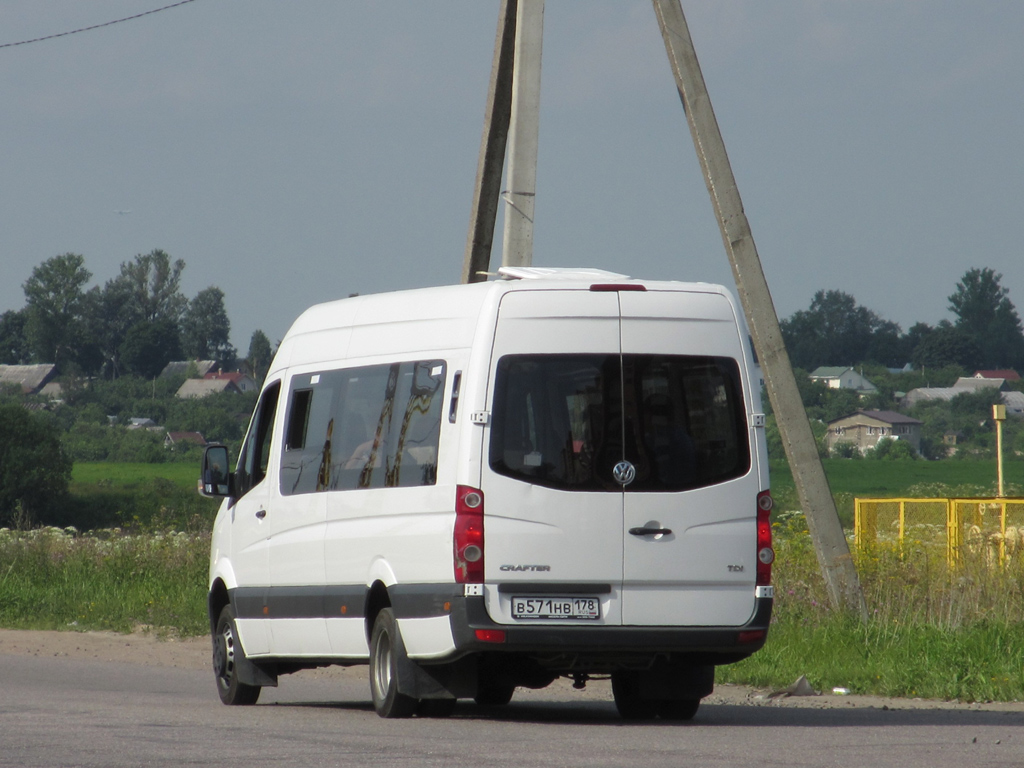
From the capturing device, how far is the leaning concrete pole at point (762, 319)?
46.7 feet

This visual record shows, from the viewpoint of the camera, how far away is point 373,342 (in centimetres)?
1038

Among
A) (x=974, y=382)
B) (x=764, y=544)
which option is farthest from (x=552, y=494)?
(x=974, y=382)

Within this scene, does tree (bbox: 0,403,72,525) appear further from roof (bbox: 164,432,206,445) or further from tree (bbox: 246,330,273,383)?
tree (bbox: 246,330,273,383)

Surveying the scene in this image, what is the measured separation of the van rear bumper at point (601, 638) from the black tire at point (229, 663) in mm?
2926

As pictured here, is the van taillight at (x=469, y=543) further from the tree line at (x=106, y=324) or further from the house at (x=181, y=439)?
the tree line at (x=106, y=324)

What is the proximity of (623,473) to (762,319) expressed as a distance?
5.44 metres

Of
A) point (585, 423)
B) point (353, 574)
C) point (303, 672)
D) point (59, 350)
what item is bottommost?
point (303, 672)

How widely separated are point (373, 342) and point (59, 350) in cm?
14284

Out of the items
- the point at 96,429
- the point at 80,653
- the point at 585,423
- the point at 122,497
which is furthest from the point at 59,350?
the point at 585,423

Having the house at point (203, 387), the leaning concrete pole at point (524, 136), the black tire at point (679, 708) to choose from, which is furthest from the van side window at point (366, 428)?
the house at point (203, 387)

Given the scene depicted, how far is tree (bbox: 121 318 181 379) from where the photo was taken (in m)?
152

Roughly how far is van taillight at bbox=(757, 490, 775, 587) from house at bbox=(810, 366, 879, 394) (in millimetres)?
135812

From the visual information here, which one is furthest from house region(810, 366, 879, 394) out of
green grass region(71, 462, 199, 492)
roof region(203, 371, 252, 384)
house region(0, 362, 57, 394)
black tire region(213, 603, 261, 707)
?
black tire region(213, 603, 261, 707)

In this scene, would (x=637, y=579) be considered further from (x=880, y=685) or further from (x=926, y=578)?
(x=926, y=578)
